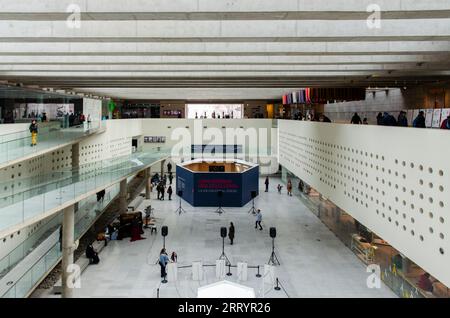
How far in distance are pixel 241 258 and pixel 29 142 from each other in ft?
29.1

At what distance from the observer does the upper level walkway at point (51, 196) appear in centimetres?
952

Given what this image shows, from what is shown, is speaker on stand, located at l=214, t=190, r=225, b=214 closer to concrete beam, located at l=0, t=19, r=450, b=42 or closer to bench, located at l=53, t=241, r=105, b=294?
bench, located at l=53, t=241, r=105, b=294

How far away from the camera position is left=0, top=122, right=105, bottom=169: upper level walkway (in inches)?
452

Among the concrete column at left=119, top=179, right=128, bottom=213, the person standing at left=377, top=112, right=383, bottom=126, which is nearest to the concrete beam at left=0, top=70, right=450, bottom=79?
the person standing at left=377, top=112, right=383, bottom=126

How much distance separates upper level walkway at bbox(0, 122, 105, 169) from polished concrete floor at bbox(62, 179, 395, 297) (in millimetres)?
4629

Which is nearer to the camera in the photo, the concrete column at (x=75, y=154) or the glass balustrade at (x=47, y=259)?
the glass balustrade at (x=47, y=259)

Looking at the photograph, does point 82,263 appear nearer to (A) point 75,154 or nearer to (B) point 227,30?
(A) point 75,154

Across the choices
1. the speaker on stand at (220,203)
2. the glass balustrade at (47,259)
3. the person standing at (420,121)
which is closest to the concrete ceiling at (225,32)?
the person standing at (420,121)

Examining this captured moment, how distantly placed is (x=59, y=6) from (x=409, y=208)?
858 cm

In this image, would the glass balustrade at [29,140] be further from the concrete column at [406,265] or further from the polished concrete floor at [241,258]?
the concrete column at [406,265]

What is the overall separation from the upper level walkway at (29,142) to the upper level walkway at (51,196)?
3.94 feet

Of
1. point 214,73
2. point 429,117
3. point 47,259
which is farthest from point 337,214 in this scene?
point 47,259

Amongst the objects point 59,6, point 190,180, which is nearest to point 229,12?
point 59,6
